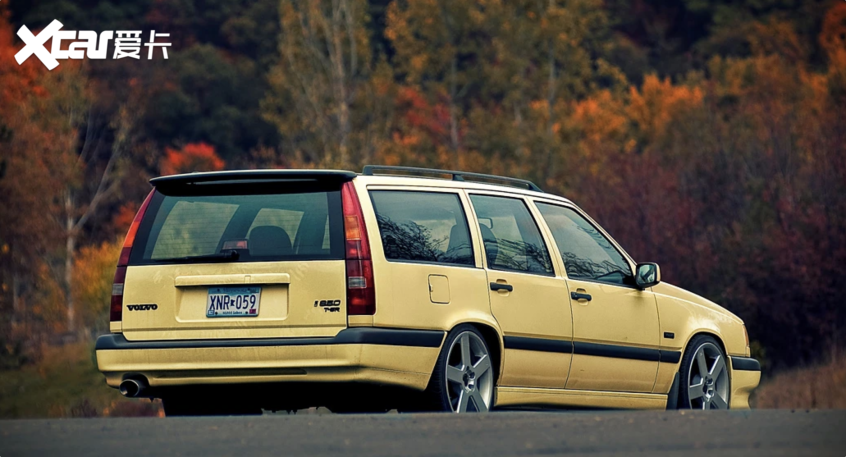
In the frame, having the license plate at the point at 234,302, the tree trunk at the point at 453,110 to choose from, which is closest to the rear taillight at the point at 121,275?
the license plate at the point at 234,302

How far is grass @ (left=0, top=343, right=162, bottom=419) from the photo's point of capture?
80.0ft

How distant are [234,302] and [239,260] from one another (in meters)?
0.25

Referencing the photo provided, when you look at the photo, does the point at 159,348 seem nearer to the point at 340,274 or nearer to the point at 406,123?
the point at 340,274

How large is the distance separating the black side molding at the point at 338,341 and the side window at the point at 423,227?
1.50 feet

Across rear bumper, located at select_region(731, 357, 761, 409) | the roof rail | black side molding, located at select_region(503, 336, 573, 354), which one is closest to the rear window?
the roof rail

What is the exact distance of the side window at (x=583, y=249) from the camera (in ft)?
31.9

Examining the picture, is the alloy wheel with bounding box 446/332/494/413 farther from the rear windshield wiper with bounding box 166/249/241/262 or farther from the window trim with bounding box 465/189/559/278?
the rear windshield wiper with bounding box 166/249/241/262

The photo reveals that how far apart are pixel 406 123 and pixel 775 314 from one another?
30318mm

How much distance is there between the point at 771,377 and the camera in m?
26.0

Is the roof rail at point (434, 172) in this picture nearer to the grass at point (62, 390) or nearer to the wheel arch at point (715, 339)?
the wheel arch at point (715, 339)

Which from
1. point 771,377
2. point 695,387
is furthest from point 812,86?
point 695,387

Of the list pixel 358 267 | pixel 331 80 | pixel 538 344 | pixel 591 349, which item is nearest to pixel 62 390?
pixel 591 349

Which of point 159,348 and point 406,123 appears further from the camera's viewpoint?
point 406,123

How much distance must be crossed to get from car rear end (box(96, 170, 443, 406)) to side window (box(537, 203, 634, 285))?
1735 mm
